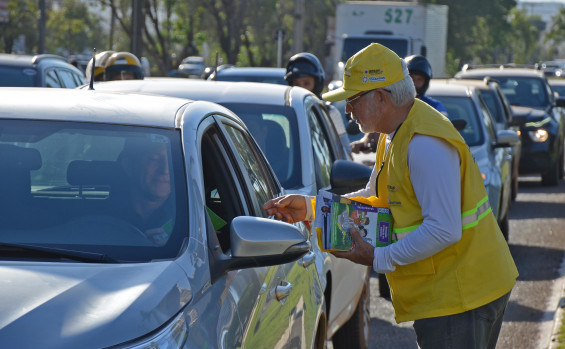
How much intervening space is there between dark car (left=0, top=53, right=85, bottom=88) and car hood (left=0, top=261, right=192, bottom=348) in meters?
7.92

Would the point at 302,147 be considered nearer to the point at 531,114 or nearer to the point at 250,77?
the point at 250,77

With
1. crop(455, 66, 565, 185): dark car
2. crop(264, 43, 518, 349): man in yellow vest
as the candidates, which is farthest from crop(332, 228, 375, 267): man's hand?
crop(455, 66, 565, 185): dark car

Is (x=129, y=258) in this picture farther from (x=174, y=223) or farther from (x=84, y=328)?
(x=84, y=328)

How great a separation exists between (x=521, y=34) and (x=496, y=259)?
432 feet

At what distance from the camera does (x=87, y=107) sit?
4.22 meters

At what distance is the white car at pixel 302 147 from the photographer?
627 cm

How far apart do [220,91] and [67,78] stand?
225 inches

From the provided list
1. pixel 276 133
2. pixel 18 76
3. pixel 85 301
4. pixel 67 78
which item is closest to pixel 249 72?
pixel 67 78

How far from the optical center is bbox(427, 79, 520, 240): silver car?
11016 mm

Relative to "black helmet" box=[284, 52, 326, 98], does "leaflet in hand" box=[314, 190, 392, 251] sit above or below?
above

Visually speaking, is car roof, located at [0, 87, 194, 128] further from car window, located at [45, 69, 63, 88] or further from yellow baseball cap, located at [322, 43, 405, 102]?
car window, located at [45, 69, 63, 88]

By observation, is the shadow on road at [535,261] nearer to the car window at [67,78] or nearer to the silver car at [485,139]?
the silver car at [485,139]

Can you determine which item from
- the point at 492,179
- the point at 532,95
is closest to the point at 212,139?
the point at 492,179

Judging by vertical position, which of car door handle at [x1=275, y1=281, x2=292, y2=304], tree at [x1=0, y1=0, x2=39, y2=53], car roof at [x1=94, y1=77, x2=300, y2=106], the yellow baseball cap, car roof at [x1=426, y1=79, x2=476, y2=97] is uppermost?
the yellow baseball cap
